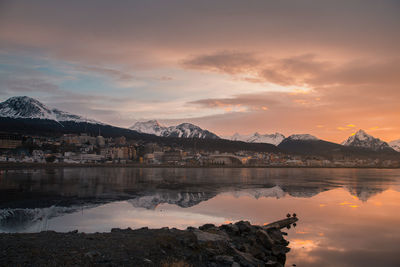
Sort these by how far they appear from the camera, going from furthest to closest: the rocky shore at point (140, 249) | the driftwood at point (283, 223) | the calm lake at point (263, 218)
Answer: the driftwood at point (283, 223) → the calm lake at point (263, 218) → the rocky shore at point (140, 249)

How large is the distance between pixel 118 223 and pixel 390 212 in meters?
21.3

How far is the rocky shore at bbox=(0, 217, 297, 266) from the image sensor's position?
1021 centimetres

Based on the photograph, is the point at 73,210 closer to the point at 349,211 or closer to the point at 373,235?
the point at 373,235

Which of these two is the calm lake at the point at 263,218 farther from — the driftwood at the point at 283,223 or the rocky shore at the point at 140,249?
the rocky shore at the point at 140,249

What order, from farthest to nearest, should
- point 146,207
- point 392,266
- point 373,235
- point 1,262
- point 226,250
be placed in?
point 146,207
point 373,235
point 392,266
point 226,250
point 1,262

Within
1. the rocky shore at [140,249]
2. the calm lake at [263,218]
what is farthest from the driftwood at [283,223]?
the rocky shore at [140,249]

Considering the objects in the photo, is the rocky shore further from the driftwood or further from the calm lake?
the driftwood

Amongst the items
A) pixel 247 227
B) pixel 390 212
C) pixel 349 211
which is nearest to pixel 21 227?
pixel 247 227

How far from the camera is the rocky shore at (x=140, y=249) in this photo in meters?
10.2

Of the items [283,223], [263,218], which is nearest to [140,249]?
[283,223]

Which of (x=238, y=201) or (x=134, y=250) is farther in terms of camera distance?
(x=238, y=201)

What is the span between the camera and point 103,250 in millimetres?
11289

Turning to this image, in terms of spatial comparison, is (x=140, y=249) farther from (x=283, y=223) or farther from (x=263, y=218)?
(x=263, y=218)

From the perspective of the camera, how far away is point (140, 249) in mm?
11680
